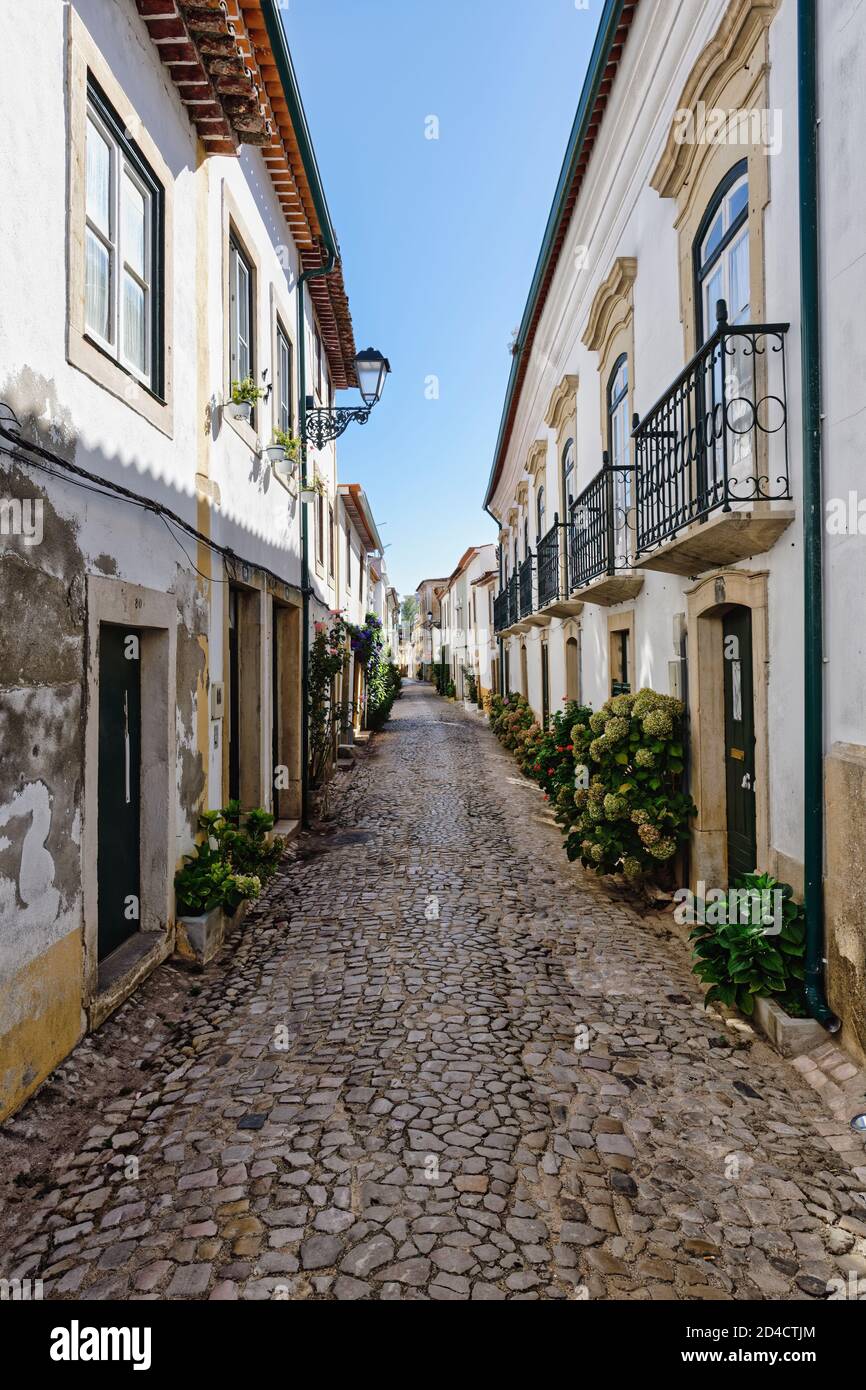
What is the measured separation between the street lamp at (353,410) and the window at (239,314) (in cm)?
184

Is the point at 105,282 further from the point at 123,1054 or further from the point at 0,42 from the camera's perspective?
the point at 123,1054

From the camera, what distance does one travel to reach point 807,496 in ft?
12.2

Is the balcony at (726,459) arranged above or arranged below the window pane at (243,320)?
below

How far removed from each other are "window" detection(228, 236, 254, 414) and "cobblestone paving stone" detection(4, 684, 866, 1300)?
196 inches

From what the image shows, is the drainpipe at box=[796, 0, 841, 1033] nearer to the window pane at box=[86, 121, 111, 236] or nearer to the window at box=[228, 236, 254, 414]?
the window pane at box=[86, 121, 111, 236]

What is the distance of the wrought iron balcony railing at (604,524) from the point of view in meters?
7.39

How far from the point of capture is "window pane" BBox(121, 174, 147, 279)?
14.3 feet

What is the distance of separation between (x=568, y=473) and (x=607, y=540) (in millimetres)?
4192

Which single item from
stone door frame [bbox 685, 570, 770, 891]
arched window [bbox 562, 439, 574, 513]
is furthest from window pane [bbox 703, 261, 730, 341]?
arched window [bbox 562, 439, 574, 513]

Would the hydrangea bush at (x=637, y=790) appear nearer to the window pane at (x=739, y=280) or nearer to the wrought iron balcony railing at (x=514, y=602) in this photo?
the window pane at (x=739, y=280)

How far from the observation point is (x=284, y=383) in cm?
877

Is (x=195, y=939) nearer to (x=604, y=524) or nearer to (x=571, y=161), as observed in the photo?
(x=604, y=524)

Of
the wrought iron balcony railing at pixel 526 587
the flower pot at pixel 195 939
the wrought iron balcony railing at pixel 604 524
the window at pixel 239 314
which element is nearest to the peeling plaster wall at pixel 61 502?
the flower pot at pixel 195 939

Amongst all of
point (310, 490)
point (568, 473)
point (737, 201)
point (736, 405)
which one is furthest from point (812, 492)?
point (568, 473)
